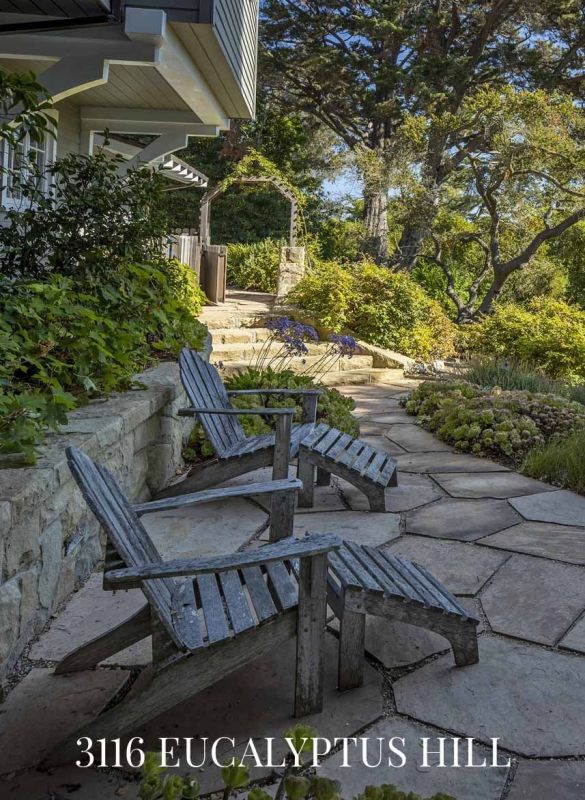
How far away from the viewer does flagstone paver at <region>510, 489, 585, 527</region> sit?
142 inches

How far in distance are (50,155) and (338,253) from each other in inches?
466

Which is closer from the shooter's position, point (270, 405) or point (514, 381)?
point (270, 405)

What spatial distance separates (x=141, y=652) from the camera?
2334 millimetres

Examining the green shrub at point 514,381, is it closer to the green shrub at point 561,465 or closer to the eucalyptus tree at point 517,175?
the green shrub at point 561,465

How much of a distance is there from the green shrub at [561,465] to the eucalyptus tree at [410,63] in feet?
32.7

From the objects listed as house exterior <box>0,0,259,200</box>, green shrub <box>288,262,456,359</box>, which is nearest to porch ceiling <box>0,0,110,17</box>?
house exterior <box>0,0,259,200</box>

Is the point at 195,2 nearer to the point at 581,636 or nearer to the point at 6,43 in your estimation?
the point at 6,43

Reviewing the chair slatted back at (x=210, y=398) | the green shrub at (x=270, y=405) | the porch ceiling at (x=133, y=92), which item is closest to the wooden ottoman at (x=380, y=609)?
the chair slatted back at (x=210, y=398)

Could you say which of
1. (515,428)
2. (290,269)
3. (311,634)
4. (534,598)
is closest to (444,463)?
(515,428)

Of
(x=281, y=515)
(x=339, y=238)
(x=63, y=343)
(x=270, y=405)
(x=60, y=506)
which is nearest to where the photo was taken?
(x=60, y=506)

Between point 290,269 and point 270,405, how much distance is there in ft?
24.3

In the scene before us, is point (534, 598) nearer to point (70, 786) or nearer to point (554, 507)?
point (554, 507)

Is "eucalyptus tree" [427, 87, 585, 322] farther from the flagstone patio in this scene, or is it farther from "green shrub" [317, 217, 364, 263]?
the flagstone patio

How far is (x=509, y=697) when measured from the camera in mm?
2078
